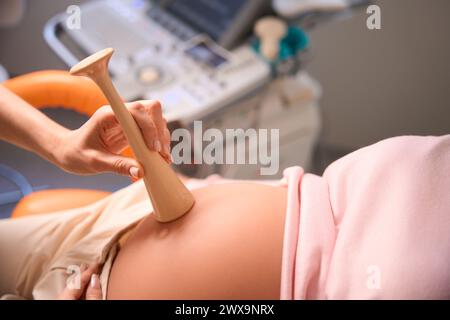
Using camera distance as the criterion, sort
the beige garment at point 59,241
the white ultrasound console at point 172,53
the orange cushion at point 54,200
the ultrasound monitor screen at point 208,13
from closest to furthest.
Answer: the beige garment at point 59,241 < the orange cushion at point 54,200 < the white ultrasound console at point 172,53 < the ultrasound monitor screen at point 208,13

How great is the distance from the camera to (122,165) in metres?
0.60

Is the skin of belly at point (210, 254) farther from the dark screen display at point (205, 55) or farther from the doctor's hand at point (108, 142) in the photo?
the dark screen display at point (205, 55)

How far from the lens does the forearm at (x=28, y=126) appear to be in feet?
2.13

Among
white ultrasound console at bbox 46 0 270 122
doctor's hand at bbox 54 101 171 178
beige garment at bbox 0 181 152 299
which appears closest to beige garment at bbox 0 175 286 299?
beige garment at bbox 0 181 152 299

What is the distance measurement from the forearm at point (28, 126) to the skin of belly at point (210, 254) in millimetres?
157

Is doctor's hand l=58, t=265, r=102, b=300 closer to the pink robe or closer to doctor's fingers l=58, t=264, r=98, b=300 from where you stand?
doctor's fingers l=58, t=264, r=98, b=300

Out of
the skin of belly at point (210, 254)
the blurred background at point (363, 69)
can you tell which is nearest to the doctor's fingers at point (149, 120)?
the skin of belly at point (210, 254)

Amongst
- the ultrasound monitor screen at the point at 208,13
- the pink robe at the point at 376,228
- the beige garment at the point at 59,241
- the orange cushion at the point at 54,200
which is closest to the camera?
the pink robe at the point at 376,228

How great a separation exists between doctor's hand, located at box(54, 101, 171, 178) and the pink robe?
0.61 ft

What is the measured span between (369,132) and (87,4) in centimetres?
65

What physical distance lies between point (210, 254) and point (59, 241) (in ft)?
0.88

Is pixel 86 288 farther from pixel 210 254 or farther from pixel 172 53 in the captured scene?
pixel 172 53

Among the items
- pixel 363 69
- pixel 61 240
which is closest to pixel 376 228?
pixel 61 240

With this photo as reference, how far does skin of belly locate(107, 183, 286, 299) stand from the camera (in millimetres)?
592
